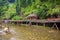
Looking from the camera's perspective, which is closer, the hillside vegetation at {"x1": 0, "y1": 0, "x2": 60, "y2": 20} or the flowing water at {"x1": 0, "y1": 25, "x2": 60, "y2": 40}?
the flowing water at {"x1": 0, "y1": 25, "x2": 60, "y2": 40}

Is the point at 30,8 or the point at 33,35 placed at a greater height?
the point at 30,8

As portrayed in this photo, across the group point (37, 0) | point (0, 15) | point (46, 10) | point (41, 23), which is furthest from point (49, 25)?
point (0, 15)

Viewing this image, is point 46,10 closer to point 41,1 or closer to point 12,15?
point 41,1

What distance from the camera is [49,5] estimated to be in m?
36.0

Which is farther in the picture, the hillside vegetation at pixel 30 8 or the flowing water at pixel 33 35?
the hillside vegetation at pixel 30 8

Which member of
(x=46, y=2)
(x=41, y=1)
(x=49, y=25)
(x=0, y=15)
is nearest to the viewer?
(x=49, y=25)

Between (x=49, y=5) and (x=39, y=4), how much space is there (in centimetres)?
430

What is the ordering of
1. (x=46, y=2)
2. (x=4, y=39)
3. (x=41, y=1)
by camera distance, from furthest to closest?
(x=41, y=1), (x=46, y=2), (x=4, y=39)

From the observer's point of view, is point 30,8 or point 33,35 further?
point 30,8

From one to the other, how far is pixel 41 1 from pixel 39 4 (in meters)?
0.91

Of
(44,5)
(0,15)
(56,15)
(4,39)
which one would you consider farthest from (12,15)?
(4,39)

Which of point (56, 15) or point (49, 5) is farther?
point (49, 5)

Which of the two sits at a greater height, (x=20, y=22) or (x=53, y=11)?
(x=53, y=11)

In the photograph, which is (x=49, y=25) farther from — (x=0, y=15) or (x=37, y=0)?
(x=0, y=15)
